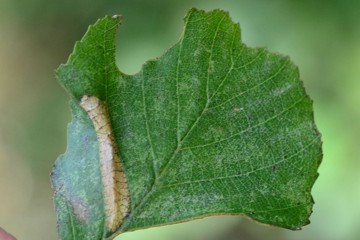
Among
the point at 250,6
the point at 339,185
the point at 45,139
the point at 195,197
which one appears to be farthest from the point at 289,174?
the point at 45,139

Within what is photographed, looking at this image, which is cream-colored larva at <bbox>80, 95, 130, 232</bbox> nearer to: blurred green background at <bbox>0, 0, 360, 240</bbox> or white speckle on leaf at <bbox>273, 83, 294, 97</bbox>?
white speckle on leaf at <bbox>273, 83, 294, 97</bbox>

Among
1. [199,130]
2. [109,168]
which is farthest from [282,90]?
[109,168]

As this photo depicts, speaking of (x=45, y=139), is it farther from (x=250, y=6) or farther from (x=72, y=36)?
(x=250, y=6)

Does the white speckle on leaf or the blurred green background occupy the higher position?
the blurred green background

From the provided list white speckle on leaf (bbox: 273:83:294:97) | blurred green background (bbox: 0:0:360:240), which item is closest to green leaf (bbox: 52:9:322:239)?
white speckle on leaf (bbox: 273:83:294:97)

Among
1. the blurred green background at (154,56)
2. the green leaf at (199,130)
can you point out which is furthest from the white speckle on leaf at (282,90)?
the blurred green background at (154,56)

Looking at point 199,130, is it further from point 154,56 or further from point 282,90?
point 154,56
